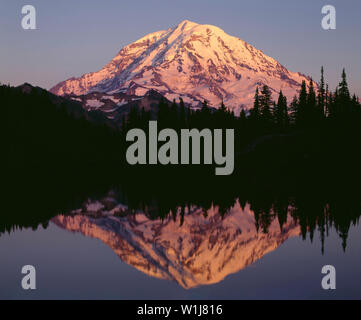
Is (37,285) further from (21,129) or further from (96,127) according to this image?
(96,127)

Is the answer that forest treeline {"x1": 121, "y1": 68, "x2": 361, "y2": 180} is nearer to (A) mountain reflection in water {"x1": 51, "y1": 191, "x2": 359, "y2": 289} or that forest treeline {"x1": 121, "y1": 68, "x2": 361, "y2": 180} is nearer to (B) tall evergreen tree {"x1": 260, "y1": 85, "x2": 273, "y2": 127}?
(B) tall evergreen tree {"x1": 260, "y1": 85, "x2": 273, "y2": 127}

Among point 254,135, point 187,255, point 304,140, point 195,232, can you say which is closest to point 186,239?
point 195,232

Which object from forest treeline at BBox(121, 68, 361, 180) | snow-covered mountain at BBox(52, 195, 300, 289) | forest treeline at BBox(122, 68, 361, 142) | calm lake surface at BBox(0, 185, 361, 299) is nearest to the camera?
calm lake surface at BBox(0, 185, 361, 299)

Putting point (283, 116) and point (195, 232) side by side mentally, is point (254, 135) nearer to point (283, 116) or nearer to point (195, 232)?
point (283, 116)

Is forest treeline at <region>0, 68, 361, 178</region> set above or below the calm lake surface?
above

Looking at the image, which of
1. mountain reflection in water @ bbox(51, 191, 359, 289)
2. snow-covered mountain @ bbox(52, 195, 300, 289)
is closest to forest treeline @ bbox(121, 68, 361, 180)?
mountain reflection in water @ bbox(51, 191, 359, 289)

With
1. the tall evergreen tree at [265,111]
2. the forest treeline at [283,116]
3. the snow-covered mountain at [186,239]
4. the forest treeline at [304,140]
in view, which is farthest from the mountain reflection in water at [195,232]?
the tall evergreen tree at [265,111]

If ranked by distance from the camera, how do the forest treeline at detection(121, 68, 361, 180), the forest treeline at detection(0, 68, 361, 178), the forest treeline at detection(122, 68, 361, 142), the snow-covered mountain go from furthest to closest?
the forest treeline at detection(122, 68, 361, 142) < the forest treeline at detection(0, 68, 361, 178) < the forest treeline at detection(121, 68, 361, 180) < the snow-covered mountain

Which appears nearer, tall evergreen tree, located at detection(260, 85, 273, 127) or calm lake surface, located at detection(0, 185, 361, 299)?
calm lake surface, located at detection(0, 185, 361, 299)
